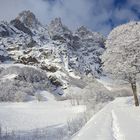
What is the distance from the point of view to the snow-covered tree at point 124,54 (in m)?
33.3

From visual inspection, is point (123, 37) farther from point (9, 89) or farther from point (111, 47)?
point (9, 89)

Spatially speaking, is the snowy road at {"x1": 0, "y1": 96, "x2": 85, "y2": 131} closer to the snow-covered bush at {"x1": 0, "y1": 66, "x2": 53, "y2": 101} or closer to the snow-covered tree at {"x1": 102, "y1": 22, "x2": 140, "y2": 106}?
the snow-covered tree at {"x1": 102, "y1": 22, "x2": 140, "y2": 106}

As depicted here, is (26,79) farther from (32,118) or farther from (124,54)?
(124,54)

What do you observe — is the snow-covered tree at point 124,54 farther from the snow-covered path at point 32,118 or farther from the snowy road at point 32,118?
the snowy road at point 32,118

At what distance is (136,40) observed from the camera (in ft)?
111

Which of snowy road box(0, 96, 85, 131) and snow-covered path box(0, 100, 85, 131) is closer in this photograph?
snow-covered path box(0, 100, 85, 131)

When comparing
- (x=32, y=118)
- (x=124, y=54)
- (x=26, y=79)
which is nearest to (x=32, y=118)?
(x=32, y=118)

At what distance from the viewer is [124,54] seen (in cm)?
3388

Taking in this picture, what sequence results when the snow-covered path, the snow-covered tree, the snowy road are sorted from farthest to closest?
the snowy road, the snow-covered path, the snow-covered tree

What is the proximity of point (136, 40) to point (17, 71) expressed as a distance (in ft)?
491

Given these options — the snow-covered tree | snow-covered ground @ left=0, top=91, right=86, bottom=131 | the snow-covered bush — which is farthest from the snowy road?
the snow-covered bush

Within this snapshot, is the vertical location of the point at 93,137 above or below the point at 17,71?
below

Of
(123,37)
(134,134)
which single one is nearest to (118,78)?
(123,37)

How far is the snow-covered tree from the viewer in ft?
109
